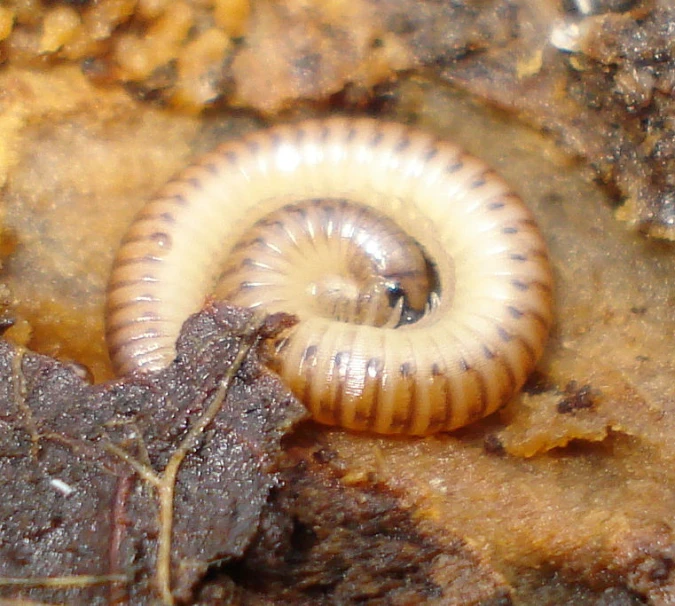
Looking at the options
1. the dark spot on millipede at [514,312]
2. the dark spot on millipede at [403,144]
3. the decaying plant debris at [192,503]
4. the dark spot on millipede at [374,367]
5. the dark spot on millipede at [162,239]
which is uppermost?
the dark spot on millipede at [403,144]

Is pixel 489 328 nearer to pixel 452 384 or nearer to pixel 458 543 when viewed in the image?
pixel 452 384

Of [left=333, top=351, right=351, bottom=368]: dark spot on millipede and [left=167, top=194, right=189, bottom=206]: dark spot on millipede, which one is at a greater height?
[left=167, top=194, right=189, bottom=206]: dark spot on millipede

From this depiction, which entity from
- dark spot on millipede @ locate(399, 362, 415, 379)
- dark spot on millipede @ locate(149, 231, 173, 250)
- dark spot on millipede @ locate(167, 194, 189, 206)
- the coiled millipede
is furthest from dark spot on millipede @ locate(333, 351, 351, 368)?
dark spot on millipede @ locate(167, 194, 189, 206)

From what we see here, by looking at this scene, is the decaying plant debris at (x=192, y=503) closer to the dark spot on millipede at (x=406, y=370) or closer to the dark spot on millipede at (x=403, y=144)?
the dark spot on millipede at (x=406, y=370)

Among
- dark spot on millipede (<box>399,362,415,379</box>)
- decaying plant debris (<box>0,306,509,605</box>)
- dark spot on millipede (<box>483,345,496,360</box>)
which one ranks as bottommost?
decaying plant debris (<box>0,306,509,605</box>)

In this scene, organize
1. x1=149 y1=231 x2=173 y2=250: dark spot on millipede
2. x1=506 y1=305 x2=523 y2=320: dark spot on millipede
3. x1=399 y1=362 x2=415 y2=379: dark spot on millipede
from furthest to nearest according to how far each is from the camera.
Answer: x1=149 y1=231 x2=173 y2=250: dark spot on millipede < x1=506 y1=305 x2=523 y2=320: dark spot on millipede < x1=399 y1=362 x2=415 y2=379: dark spot on millipede

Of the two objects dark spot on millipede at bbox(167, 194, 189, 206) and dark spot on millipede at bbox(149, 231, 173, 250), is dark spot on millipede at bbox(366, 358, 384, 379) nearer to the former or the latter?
dark spot on millipede at bbox(149, 231, 173, 250)

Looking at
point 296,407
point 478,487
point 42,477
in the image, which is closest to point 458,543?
point 478,487

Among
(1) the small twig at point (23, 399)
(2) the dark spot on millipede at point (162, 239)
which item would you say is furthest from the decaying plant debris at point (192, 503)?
(2) the dark spot on millipede at point (162, 239)
